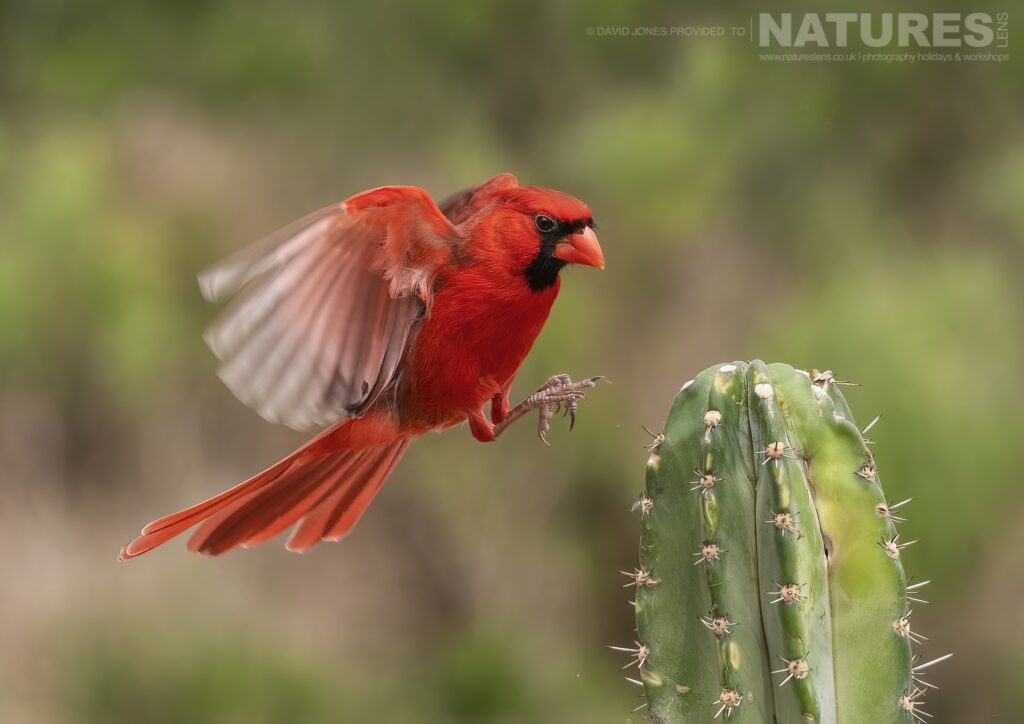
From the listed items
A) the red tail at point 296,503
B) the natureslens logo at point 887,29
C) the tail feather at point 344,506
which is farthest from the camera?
the natureslens logo at point 887,29

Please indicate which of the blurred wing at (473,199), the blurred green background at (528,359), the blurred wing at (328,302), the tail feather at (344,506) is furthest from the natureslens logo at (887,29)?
the blurred wing at (328,302)

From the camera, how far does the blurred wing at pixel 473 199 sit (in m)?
1.17

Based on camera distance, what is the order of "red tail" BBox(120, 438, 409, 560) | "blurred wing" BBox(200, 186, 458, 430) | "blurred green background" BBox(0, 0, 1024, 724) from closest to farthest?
1. "blurred wing" BBox(200, 186, 458, 430)
2. "red tail" BBox(120, 438, 409, 560)
3. "blurred green background" BBox(0, 0, 1024, 724)

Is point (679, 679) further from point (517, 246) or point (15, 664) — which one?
point (15, 664)

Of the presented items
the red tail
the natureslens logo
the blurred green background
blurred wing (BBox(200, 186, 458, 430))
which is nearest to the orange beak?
blurred wing (BBox(200, 186, 458, 430))

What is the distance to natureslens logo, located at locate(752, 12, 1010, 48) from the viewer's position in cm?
390

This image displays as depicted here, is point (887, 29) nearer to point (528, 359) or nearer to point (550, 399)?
point (528, 359)

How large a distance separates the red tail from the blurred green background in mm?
2397

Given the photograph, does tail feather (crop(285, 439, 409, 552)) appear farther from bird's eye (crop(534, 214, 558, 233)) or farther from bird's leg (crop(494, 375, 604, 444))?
bird's eye (crop(534, 214, 558, 233))

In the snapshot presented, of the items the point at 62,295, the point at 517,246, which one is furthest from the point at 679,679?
the point at 62,295

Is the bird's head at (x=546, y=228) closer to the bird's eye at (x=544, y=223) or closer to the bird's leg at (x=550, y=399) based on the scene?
the bird's eye at (x=544, y=223)

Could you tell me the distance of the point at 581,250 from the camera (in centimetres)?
106

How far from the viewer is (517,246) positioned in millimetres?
→ 1069

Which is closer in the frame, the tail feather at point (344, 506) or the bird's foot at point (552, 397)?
the bird's foot at point (552, 397)
